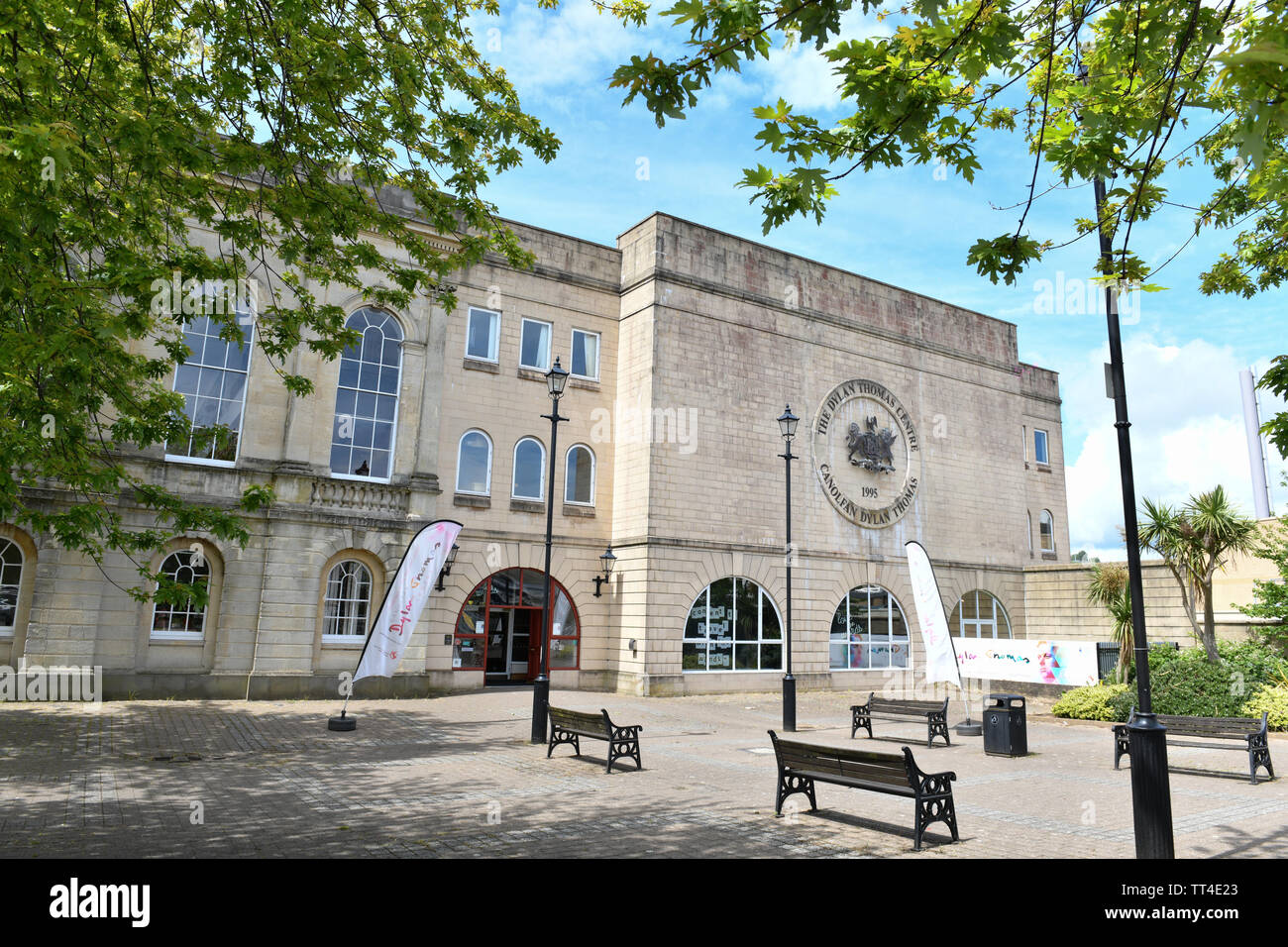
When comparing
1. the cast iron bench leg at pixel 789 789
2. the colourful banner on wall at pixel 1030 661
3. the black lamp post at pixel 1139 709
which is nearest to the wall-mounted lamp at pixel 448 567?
the cast iron bench leg at pixel 789 789

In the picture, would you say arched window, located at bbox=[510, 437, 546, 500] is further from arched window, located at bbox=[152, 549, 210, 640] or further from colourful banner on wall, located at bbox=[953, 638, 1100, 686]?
colourful banner on wall, located at bbox=[953, 638, 1100, 686]

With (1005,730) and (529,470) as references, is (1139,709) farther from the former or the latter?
(529,470)

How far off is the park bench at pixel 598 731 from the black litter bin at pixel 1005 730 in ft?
20.0

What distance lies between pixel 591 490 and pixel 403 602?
10.4 m

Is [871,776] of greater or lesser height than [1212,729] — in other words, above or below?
below

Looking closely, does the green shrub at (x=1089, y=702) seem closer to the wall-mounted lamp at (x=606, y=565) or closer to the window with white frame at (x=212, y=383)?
the wall-mounted lamp at (x=606, y=565)

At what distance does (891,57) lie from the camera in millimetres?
5195

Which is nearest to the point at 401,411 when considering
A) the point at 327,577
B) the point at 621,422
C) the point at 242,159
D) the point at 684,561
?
the point at 327,577

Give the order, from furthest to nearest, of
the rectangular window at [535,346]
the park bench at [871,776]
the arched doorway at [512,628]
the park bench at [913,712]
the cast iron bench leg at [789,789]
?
1. the rectangular window at [535,346]
2. the arched doorway at [512,628]
3. the park bench at [913,712]
4. the cast iron bench leg at [789,789]
5. the park bench at [871,776]

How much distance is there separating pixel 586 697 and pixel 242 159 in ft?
54.8

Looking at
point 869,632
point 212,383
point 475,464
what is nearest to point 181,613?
point 212,383

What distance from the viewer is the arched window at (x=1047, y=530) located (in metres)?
35.4

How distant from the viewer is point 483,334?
23.5 metres

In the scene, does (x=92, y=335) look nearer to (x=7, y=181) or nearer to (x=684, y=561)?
(x=7, y=181)
